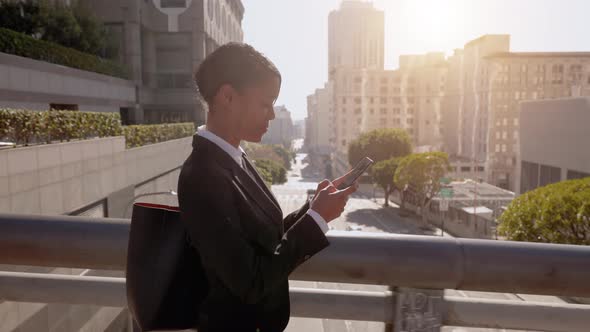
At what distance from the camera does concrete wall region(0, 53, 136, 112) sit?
70.4 ft

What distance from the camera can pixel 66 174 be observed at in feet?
46.4

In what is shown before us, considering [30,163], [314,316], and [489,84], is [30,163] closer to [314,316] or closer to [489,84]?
[314,316]

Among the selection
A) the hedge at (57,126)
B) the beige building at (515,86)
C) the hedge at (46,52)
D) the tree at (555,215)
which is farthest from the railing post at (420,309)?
the beige building at (515,86)

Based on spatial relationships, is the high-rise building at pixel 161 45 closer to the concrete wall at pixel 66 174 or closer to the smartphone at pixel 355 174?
the concrete wall at pixel 66 174

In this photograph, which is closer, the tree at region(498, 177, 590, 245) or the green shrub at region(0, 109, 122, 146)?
the green shrub at region(0, 109, 122, 146)

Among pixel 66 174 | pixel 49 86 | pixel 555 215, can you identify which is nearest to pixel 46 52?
pixel 49 86

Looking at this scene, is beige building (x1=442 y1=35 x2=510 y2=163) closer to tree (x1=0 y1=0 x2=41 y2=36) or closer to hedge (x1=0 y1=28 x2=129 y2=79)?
hedge (x1=0 y1=28 x2=129 y2=79)

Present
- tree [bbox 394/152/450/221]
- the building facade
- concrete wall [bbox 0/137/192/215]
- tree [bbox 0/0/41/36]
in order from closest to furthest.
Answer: concrete wall [bbox 0/137/192/215] < tree [bbox 0/0/41/36] < the building facade < tree [bbox 394/152/450/221]

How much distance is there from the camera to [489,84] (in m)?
84.4

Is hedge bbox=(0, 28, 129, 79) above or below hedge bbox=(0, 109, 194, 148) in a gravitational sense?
above

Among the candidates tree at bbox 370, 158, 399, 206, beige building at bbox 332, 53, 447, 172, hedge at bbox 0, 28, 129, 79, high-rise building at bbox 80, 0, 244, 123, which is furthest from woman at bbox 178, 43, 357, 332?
beige building at bbox 332, 53, 447, 172

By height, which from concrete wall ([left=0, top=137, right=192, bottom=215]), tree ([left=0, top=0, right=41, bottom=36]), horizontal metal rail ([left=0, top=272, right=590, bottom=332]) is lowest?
concrete wall ([left=0, top=137, right=192, bottom=215])

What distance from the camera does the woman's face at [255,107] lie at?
187 cm

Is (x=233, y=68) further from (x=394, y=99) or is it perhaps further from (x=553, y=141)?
(x=394, y=99)
